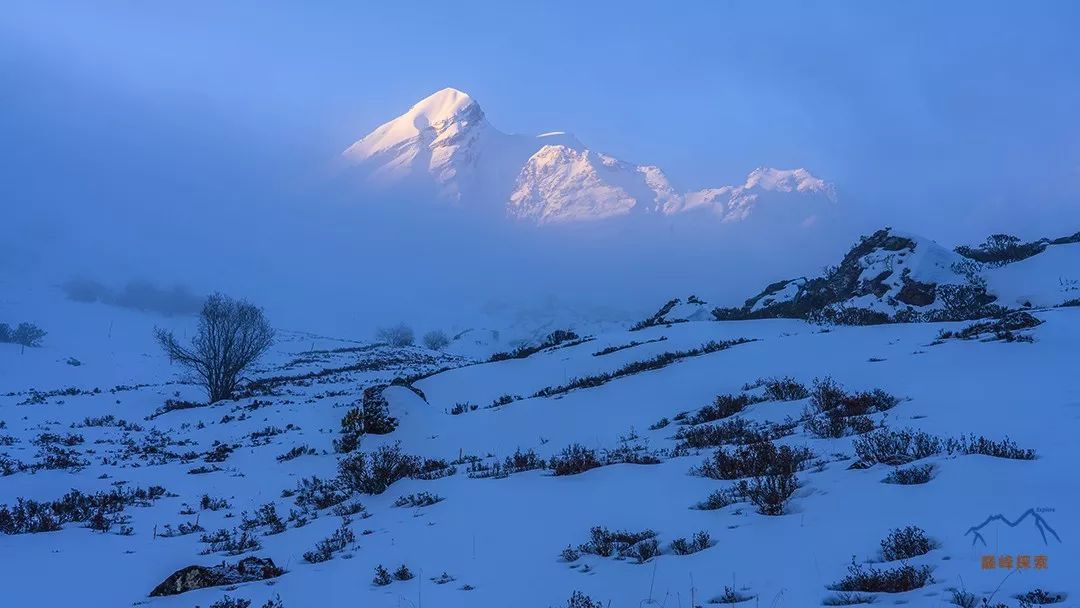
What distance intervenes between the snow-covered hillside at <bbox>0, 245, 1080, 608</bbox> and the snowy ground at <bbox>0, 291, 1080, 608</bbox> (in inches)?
1.3

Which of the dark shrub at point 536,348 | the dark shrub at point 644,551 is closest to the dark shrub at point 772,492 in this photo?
the dark shrub at point 644,551

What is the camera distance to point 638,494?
7145 millimetres

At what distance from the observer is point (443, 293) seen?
162 metres

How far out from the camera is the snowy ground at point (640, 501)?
4.46 metres

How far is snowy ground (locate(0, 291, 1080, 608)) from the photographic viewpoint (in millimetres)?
4465

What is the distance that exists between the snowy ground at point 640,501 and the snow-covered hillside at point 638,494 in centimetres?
3

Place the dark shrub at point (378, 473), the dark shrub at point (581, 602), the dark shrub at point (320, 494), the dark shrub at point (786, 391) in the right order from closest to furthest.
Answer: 1. the dark shrub at point (581, 602)
2. the dark shrub at point (320, 494)
3. the dark shrub at point (378, 473)
4. the dark shrub at point (786, 391)

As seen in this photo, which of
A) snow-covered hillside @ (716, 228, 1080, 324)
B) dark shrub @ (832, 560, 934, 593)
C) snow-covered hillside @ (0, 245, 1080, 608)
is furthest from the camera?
snow-covered hillside @ (716, 228, 1080, 324)

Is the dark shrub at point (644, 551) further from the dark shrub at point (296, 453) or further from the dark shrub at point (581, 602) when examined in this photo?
the dark shrub at point (296, 453)

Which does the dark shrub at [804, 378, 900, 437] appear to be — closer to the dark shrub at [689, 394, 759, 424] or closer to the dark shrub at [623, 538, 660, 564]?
the dark shrub at [689, 394, 759, 424]

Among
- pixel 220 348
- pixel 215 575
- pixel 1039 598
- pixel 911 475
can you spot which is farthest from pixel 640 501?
pixel 220 348

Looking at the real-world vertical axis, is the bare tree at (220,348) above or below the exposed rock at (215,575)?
above

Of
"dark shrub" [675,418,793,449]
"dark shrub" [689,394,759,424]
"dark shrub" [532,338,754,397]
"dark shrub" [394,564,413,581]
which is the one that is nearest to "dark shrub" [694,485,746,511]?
"dark shrub" [675,418,793,449]

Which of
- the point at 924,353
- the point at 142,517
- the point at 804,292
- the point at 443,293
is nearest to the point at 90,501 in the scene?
the point at 142,517
